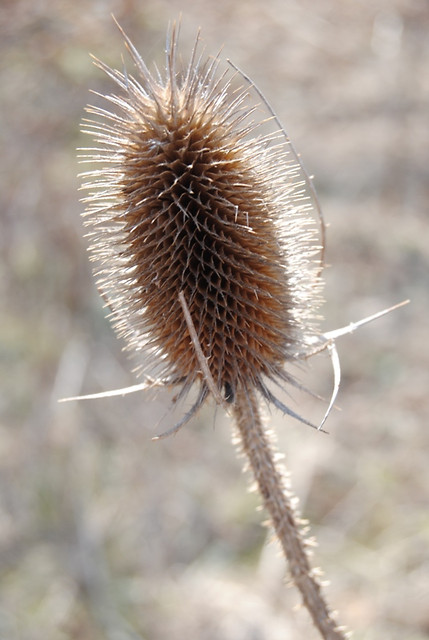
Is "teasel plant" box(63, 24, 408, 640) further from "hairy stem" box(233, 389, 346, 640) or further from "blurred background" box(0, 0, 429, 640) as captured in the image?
"blurred background" box(0, 0, 429, 640)

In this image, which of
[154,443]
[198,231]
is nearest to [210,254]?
[198,231]

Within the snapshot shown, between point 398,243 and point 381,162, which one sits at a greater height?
point 381,162

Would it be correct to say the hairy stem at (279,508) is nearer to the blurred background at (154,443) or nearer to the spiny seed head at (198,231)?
the spiny seed head at (198,231)

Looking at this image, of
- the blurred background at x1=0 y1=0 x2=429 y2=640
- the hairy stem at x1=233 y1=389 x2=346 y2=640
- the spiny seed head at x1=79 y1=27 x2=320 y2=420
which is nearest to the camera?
the spiny seed head at x1=79 y1=27 x2=320 y2=420

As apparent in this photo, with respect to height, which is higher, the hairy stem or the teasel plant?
the teasel plant

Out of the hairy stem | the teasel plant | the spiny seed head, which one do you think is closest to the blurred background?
the hairy stem

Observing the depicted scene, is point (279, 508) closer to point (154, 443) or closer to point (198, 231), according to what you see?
point (198, 231)

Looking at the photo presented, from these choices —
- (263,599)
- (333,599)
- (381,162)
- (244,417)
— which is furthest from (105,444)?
(381,162)

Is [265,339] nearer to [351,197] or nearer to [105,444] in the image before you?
[105,444]
